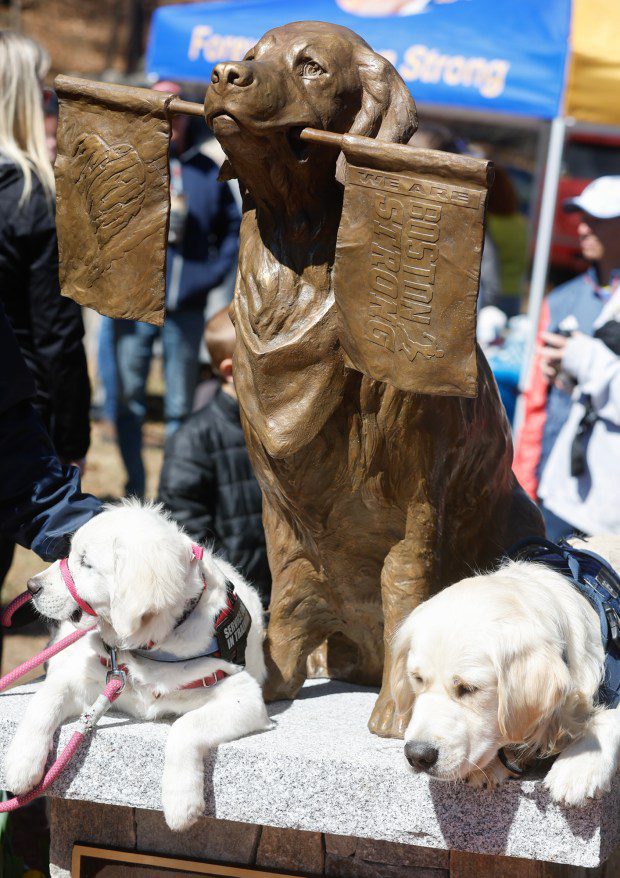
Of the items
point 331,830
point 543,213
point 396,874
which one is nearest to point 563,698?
point 331,830

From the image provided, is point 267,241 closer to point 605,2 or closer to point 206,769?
point 206,769

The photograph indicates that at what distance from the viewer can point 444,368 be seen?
227 centimetres

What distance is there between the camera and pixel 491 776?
2309mm

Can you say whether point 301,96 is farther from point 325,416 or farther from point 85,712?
point 85,712

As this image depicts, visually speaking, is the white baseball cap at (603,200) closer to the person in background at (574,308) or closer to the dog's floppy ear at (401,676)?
the person in background at (574,308)

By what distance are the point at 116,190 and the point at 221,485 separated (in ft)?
5.91

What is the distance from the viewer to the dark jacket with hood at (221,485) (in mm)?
4199

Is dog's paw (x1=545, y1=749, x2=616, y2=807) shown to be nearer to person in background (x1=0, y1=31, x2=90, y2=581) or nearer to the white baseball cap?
person in background (x1=0, y1=31, x2=90, y2=581)

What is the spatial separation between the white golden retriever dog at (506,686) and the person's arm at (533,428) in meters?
3.13

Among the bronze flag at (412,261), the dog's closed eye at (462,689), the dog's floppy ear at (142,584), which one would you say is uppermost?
the bronze flag at (412,261)

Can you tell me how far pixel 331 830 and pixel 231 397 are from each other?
2.10 meters

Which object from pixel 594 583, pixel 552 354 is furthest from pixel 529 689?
pixel 552 354

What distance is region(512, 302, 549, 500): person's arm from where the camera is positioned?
5.47 m

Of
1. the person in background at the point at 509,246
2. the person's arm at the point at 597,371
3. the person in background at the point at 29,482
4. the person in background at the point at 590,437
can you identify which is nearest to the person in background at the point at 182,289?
the person in background at the point at 590,437
